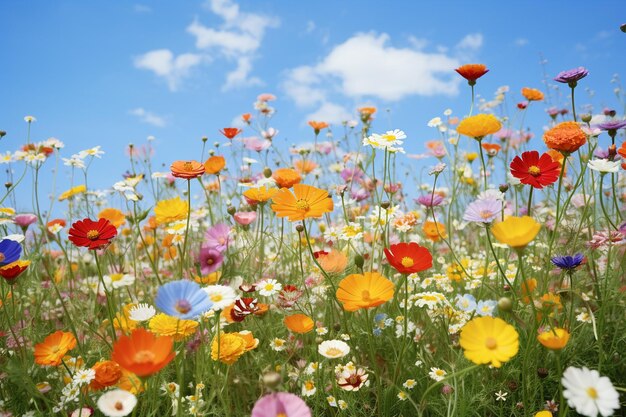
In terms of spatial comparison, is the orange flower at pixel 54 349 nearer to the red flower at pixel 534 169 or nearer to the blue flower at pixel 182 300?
the blue flower at pixel 182 300

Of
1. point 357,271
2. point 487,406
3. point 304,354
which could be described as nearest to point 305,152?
point 357,271

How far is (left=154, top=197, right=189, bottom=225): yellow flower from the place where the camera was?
1.51m

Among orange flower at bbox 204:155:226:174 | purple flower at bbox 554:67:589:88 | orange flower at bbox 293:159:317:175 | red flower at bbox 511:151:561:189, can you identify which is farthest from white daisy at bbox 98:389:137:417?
orange flower at bbox 293:159:317:175

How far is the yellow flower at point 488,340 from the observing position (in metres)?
0.79

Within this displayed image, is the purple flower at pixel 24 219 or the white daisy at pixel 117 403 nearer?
the white daisy at pixel 117 403

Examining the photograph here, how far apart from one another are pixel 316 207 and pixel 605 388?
2.04 feet

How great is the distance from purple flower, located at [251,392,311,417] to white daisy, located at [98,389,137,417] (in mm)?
246

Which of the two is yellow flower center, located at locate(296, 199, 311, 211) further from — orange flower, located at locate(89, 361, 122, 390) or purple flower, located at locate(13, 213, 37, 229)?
purple flower, located at locate(13, 213, 37, 229)

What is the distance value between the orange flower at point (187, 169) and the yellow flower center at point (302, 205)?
0.93 feet

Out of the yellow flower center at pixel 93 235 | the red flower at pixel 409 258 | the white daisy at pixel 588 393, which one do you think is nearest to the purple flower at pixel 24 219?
the yellow flower center at pixel 93 235

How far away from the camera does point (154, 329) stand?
1.10 metres

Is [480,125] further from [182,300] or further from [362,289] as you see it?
[182,300]

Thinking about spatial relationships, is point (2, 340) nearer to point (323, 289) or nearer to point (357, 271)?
point (323, 289)

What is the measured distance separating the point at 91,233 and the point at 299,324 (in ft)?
1.77
